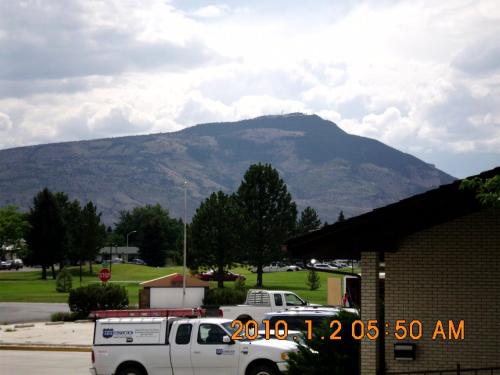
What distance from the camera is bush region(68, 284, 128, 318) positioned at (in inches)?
1826

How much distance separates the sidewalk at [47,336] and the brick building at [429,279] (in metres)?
18.7

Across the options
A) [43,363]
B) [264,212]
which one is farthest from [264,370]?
[264,212]

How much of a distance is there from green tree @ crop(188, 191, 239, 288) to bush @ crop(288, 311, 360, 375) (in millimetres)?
65391

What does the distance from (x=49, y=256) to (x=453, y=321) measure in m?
104

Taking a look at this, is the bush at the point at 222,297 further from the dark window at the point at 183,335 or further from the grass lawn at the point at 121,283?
the dark window at the point at 183,335

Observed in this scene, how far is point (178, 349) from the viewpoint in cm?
2014

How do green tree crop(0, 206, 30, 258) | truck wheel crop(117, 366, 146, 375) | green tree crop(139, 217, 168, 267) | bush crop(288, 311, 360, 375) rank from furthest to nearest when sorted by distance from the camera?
green tree crop(139, 217, 168, 267) → green tree crop(0, 206, 30, 258) → truck wheel crop(117, 366, 146, 375) → bush crop(288, 311, 360, 375)

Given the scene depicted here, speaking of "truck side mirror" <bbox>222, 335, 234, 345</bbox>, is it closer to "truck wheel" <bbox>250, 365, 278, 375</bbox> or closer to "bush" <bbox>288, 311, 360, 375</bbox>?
"truck wheel" <bbox>250, 365, 278, 375</bbox>

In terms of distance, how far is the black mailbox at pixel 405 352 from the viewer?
14945mm

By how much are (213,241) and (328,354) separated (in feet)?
218

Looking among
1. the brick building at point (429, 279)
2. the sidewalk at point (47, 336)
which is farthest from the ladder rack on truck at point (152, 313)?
the sidewalk at point (47, 336)

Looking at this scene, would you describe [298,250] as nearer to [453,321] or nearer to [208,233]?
[453,321]

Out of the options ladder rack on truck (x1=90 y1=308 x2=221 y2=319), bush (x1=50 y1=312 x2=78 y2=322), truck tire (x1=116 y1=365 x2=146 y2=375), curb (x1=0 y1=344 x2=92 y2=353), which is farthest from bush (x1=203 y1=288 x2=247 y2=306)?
truck tire (x1=116 y1=365 x2=146 y2=375)

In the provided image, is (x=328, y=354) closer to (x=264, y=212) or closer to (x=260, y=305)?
(x=260, y=305)
